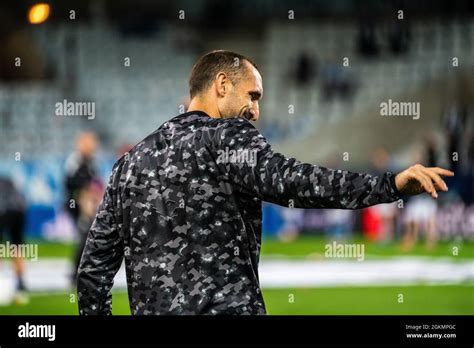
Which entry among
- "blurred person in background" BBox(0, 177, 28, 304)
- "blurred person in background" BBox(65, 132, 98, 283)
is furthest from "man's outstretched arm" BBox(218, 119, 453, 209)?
"blurred person in background" BBox(0, 177, 28, 304)

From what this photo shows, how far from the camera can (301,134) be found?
74.4ft

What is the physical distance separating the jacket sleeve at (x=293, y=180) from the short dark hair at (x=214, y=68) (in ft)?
1.03

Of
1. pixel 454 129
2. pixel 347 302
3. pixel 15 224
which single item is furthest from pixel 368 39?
pixel 15 224

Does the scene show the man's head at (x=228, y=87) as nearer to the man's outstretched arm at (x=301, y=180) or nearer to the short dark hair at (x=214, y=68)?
the short dark hair at (x=214, y=68)

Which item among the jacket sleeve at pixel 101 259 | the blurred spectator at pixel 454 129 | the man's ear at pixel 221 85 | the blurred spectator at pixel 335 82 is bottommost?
the jacket sleeve at pixel 101 259

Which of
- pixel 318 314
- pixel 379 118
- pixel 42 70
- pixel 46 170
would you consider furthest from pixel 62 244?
pixel 318 314

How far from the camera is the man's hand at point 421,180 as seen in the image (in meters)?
2.71

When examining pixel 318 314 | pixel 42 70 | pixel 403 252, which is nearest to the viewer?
pixel 318 314

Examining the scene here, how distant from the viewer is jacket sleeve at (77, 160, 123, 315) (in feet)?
10.9

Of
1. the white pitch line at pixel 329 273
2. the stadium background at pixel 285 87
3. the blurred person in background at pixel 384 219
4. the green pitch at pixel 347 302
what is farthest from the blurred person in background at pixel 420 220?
the green pitch at pixel 347 302

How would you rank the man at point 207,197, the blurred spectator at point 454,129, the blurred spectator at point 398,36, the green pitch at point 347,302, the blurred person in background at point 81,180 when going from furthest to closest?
the blurred spectator at point 398,36 < the blurred spectator at point 454,129 < the blurred person in background at point 81,180 < the green pitch at point 347,302 < the man at point 207,197

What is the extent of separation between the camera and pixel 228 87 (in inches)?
127

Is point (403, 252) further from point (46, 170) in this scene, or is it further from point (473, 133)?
point (46, 170)

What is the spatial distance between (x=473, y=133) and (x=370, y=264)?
5.63 meters
